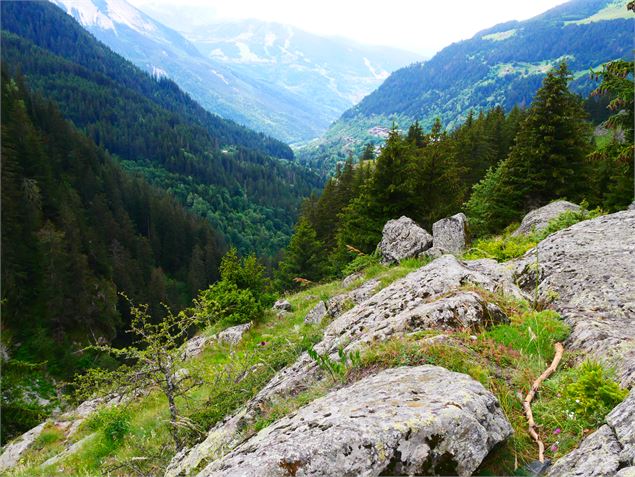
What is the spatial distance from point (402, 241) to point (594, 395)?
14.6 metres

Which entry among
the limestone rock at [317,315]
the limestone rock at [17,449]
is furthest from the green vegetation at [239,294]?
the limestone rock at [17,449]

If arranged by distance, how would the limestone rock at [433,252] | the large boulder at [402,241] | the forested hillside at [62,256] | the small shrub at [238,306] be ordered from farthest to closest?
the forested hillside at [62,256], the small shrub at [238,306], the large boulder at [402,241], the limestone rock at [433,252]

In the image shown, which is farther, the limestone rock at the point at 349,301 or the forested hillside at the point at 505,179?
the forested hillside at the point at 505,179

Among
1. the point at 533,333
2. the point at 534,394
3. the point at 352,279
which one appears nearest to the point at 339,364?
the point at 534,394

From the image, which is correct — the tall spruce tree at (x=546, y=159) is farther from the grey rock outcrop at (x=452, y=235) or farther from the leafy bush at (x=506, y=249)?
the leafy bush at (x=506, y=249)

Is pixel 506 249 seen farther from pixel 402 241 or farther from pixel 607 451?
pixel 607 451

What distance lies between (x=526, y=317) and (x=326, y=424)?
4.39 meters

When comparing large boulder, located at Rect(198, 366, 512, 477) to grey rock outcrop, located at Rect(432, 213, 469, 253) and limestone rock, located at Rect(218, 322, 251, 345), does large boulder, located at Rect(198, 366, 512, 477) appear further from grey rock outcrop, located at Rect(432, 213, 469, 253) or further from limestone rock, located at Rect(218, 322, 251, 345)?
limestone rock, located at Rect(218, 322, 251, 345)

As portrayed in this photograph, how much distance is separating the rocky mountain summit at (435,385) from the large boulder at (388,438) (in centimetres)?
1

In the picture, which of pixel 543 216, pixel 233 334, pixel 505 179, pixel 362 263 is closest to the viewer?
pixel 543 216

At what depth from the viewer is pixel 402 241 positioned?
61.0ft

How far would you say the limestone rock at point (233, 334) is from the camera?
58.1 ft

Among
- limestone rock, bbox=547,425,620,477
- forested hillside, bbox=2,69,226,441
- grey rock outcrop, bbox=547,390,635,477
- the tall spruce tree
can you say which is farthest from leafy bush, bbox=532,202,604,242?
forested hillside, bbox=2,69,226,441

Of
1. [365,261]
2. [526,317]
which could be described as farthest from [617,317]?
[365,261]
